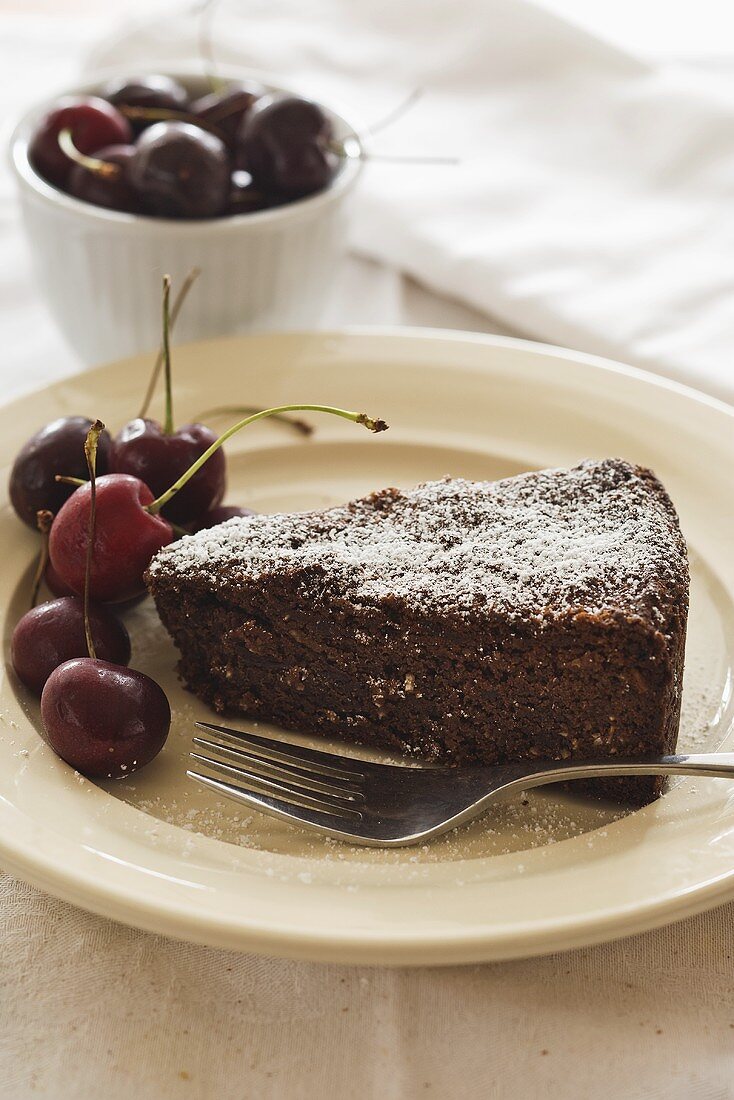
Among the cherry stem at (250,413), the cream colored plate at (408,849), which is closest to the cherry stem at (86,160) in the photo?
the cream colored plate at (408,849)

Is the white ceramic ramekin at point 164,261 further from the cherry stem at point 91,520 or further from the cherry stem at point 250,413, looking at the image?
the cherry stem at point 91,520

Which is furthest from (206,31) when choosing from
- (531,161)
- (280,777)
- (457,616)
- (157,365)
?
(280,777)

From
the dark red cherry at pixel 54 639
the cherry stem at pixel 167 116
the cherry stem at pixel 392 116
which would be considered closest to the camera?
the dark red cherry at pixel 54 639

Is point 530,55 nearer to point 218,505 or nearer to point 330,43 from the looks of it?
point 330,43

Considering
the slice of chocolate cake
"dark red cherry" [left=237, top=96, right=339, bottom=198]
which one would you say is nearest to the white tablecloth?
the slice of chocolate cake

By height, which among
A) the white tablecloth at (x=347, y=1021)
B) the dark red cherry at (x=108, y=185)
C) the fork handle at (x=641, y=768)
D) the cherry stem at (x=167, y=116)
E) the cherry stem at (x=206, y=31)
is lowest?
the white tablecloth at (x=347, y=1021)

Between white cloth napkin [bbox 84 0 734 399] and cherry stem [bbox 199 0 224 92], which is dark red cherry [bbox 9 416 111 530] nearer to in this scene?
white cloth napkin [bbox 84 0 734 399]

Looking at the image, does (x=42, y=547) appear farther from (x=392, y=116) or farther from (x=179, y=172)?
(x=392, y=116)
